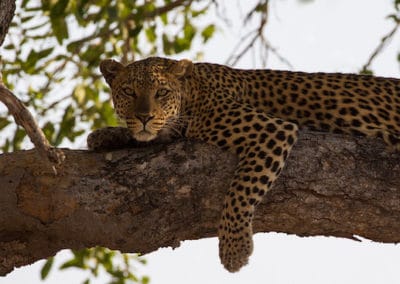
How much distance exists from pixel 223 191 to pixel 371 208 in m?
0.90

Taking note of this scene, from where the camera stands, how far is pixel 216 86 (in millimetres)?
7246

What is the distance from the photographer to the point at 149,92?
284 inches

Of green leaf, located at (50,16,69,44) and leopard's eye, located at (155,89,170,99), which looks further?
green leaf, located at (50,16,69,44)

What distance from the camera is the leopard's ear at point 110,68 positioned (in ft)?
24.6

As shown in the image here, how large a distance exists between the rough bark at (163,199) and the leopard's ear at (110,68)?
154cm

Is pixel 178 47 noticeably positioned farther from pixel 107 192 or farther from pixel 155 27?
pixel 107 192

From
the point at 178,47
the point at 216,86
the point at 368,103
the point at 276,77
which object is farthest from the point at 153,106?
the point at 178,47

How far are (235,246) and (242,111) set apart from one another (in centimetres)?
101

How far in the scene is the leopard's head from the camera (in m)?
6.99

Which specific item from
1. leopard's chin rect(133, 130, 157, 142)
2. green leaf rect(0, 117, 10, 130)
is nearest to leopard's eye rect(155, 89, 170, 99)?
leopard's chin rect(133, 130, 157, 142)

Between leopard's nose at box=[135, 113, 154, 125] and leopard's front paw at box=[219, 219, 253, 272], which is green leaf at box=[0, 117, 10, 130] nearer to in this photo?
leopard's nose at box=[135, 113, 154, 125]

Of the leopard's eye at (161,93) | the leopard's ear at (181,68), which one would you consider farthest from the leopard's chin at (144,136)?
the leopard's ear at (181,68)

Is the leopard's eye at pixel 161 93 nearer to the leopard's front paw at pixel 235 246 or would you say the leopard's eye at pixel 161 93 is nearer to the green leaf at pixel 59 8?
the leopard's front paw at pixel 235 246

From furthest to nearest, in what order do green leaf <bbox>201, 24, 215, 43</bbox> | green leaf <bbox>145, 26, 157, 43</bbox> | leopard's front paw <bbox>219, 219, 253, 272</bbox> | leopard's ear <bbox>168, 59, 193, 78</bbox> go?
green leaf <bbox>201, 24, 215, 43</bbox>
green leaf <bbox>145, 26, 157, 43</bbox>
leopard's ear <bbox>168, 59, 193, 78</bbox>
leopard's front paw <bbox>219, 219, 253, 272</bbox>
